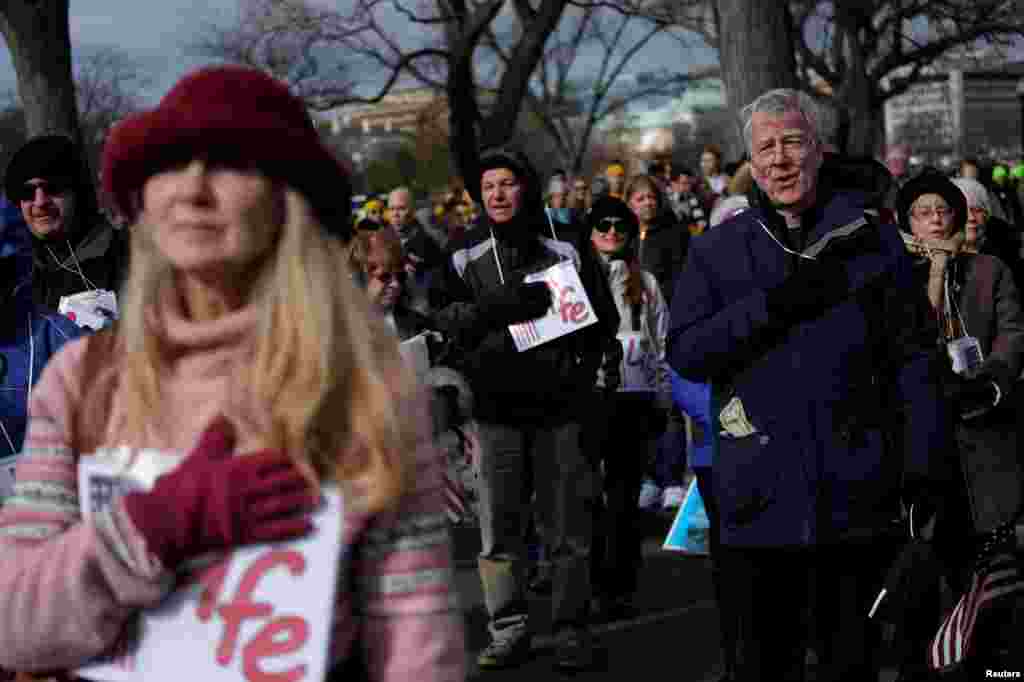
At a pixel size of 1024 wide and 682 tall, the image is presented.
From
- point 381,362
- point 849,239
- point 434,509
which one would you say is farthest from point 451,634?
point 849,239

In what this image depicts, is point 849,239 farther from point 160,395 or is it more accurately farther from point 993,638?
point 160,395

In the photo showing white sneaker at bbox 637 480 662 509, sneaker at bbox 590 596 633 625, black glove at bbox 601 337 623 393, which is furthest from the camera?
white sneaker at bbox 637 480 662 509

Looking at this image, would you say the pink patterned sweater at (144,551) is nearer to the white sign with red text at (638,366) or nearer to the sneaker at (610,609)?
the sneaker at (610,609)

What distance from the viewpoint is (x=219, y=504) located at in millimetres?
2113

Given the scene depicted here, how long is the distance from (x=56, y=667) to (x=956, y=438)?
14.1ft

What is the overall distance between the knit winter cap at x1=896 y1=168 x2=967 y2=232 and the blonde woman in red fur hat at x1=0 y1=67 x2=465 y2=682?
4795 mm

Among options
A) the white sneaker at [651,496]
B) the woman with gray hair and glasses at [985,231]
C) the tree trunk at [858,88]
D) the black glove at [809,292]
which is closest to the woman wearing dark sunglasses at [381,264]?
the black glove at [809,292]

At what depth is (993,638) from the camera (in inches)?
226

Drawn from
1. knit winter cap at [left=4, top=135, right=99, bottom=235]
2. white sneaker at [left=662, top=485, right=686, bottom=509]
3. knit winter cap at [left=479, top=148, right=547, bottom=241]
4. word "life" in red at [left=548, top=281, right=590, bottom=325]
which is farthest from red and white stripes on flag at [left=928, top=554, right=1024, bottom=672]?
white sneaker at [left=662, top=485, right=686, bottom=509]

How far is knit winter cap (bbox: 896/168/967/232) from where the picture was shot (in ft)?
21.9

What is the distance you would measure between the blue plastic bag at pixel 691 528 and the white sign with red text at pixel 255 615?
4695 millimetres

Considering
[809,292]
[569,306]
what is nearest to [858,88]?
[569,306]

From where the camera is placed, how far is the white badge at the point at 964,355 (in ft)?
20.1

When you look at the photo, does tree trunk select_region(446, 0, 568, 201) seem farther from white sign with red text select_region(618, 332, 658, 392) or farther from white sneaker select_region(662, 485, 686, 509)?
white sign with red text select_region(618, 332, 658, 392)
